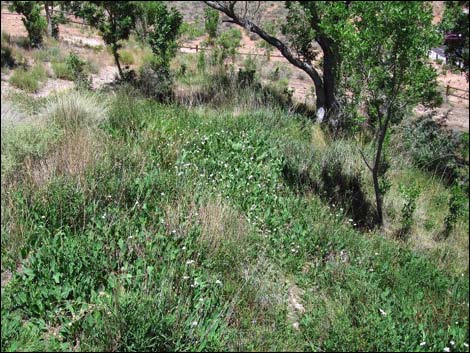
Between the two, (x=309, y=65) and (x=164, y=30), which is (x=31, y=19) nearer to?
(x=164, y=30)

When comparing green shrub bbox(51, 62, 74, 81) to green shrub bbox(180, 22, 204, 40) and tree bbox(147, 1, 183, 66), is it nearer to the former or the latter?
tree bbox(147, 1, 183, 66)

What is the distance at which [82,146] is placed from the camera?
5504mm

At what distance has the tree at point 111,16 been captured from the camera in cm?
Result: 973

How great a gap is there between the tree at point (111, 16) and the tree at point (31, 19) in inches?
113

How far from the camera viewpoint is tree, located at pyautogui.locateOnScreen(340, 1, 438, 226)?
5176 mm

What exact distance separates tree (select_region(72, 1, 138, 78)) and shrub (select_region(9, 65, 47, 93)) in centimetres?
154

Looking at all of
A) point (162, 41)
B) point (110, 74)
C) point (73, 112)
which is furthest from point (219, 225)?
point (110, 74)

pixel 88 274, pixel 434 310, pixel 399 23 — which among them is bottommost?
pixel 434 310

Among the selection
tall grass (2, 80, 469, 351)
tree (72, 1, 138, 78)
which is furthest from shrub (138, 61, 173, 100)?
tall grass (2, 80, 469, 351)

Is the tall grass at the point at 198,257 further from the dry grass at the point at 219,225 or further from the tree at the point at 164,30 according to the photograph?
the tree at the point at 164,30

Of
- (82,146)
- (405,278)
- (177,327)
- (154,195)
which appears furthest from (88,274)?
(405,278)

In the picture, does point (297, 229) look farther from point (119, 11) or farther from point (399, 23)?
point (119, 11)

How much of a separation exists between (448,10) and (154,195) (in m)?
4.30

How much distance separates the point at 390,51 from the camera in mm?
5520
